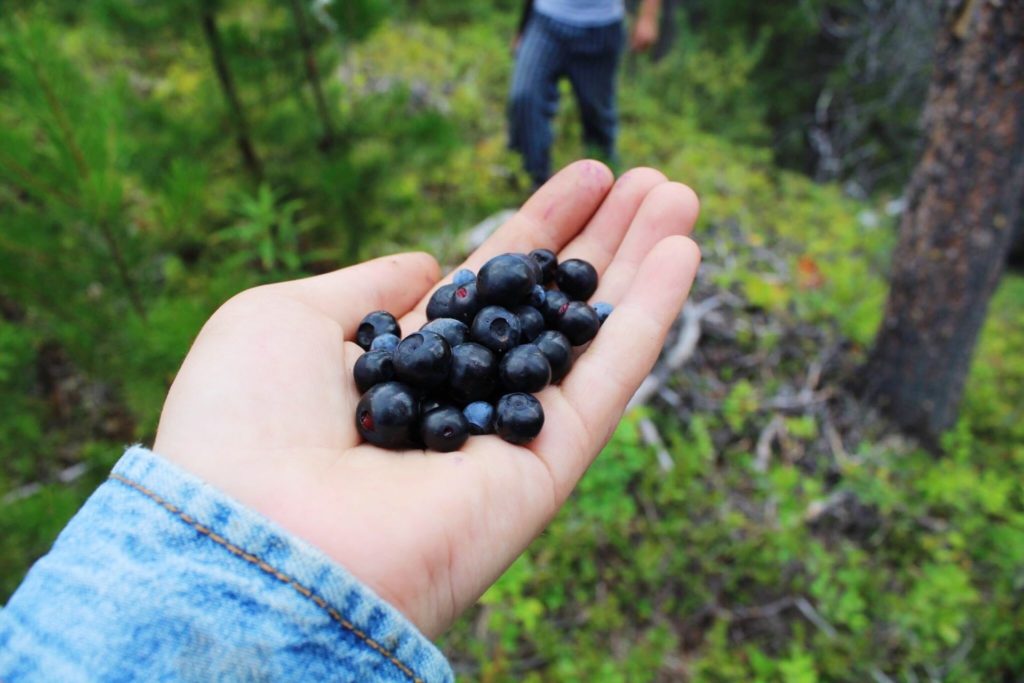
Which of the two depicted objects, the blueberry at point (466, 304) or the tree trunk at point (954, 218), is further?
the tree trunk at point (954, 218)

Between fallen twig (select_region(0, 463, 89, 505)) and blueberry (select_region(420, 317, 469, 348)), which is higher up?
blueberry (select_region(420, 317, 469, 348))

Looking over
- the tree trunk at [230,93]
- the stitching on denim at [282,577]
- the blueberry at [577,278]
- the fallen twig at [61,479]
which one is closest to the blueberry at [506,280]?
the blueberry at [577,278]

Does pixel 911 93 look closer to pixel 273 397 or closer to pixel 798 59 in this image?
pixel 798 59

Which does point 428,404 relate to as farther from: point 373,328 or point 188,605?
point 188,605

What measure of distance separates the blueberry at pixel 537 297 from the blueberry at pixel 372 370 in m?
0.55

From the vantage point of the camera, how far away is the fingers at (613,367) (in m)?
1.75

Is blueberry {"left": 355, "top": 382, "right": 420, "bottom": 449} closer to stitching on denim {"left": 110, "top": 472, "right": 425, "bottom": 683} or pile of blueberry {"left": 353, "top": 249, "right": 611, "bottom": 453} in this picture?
pile of blueberry {"left": 353, "top": 249, "right": 611, "bottom": 453}

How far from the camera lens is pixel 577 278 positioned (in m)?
2.28

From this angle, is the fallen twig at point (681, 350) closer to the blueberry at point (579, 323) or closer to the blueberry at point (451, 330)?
the blueberry at point (579, 323)

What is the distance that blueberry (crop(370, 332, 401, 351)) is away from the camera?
1.93 m

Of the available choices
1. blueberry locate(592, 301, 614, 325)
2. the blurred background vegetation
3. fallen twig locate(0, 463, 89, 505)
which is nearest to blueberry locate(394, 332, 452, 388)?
blueberry locate(592, 301, 614, 325)

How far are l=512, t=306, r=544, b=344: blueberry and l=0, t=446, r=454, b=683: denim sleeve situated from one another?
106 cm

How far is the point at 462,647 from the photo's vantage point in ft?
8.55

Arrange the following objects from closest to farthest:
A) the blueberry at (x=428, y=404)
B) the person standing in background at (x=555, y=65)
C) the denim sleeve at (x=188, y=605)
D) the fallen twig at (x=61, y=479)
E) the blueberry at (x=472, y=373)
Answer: the denim sleeve at (x=188, y=605), the blueberry at (x=428, y=404), the blueberry at (x=472, y=373), the fallen twig at (x=61, y=479), the person standing in background at (x=555, y=65)
